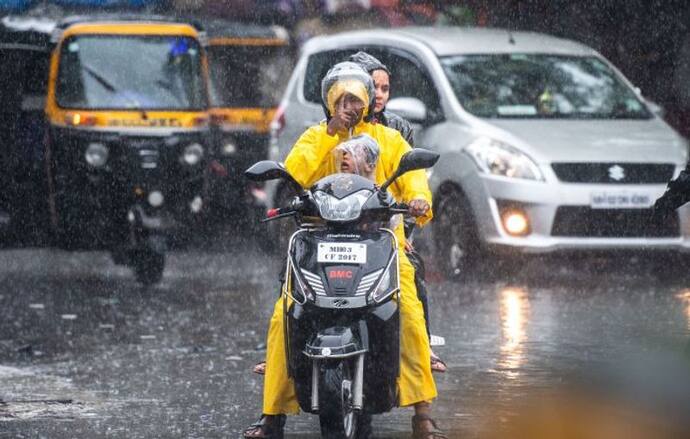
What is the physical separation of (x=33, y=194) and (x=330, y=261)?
37.1 ft

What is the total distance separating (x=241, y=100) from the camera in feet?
68.4

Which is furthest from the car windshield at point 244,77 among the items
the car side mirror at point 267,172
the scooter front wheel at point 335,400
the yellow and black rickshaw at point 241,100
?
the scooter front wheel at point 335,400

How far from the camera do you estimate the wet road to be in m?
8.83

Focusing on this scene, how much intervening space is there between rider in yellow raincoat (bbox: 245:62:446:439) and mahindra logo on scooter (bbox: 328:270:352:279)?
1.08 ft

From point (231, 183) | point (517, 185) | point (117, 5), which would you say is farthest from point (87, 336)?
point (117, 5)

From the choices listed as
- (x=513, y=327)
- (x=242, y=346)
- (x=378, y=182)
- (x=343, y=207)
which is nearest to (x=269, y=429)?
(x=343, y=207)

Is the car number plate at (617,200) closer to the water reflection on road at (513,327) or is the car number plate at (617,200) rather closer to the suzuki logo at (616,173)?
the suzuki logo at (616,173)

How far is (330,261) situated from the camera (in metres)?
7.48

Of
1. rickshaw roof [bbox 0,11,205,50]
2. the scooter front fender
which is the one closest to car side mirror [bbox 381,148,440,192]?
the scooter front fender

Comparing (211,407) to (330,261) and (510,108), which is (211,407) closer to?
(330,261)

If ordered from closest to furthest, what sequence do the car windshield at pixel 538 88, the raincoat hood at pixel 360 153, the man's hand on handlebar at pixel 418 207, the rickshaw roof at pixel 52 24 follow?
the man's hand on handlebar at pixel 418 207
the raincoat hood at pixel 360 153
the car windshield at pixel 538 88
the rickshaw roof at pixel 52 24

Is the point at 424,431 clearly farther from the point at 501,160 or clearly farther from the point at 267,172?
the point at 501,160

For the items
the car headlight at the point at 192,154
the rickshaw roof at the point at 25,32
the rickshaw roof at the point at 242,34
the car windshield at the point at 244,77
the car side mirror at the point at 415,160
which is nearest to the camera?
the car side mirror at the point at 415,160

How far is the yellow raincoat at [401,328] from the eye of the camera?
7.75 metres
